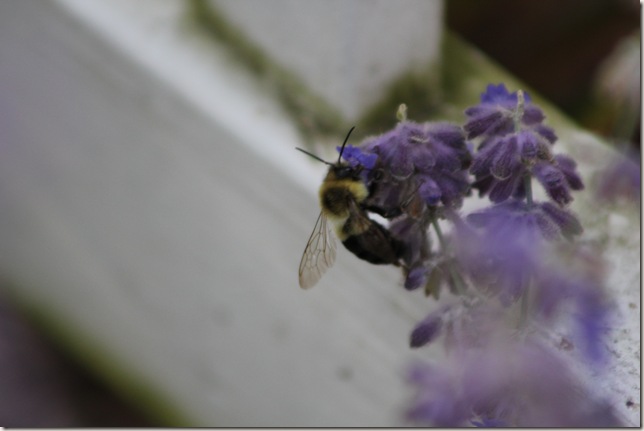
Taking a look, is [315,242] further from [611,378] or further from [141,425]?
[141,425]

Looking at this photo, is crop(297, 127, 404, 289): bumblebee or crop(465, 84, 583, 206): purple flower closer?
crop(465, 84, 583, 206): purple flower

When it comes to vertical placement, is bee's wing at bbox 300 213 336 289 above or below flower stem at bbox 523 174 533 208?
below

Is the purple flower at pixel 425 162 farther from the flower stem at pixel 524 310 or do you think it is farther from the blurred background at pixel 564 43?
the blurred background at pixel 564 43

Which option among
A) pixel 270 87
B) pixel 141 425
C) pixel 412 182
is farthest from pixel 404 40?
pixel 141 425

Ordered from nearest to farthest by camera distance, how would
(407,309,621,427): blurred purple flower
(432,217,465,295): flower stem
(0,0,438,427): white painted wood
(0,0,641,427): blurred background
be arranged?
(407,309,621,427): blurred purple flower < (432,217,465,295): flower stem < (0,0,438,427): white painted wood < (0,0,641,427): blurred background

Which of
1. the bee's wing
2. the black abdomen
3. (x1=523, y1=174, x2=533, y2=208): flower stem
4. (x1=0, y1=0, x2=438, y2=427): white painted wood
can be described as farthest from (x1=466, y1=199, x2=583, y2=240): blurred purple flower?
(x1=0, y1=0, x2=438, y2=427): white painted wood

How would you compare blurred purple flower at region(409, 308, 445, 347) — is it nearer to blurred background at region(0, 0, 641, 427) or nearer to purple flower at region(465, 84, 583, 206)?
purple flower at region(465, 84, 583, 206)

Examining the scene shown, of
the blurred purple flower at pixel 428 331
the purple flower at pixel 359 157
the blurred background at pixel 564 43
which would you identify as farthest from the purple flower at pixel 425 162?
the blurred background at pixel 564 43

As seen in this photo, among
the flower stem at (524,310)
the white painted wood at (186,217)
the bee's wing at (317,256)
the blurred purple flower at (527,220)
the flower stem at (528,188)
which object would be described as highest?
the flower stem at (528,188)

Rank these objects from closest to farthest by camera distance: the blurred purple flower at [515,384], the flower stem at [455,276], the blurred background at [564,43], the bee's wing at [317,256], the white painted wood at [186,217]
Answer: the blurred purple flower at [515,384]
the flower stem at [455,276]
the bee's wing at [317,256]
the white painted wood at [186,217]
the blurred background at [564,43]
